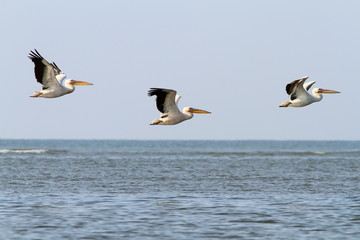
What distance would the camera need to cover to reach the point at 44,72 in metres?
17.7

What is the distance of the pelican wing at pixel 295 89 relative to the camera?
772 inches

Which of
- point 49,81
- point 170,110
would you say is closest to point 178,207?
point 170,110

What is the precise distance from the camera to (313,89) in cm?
2075

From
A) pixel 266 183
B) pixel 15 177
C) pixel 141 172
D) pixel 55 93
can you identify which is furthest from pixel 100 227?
pixel 141 172

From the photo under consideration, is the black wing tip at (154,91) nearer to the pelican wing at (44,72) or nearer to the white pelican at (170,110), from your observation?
the white pelican at (170,110)

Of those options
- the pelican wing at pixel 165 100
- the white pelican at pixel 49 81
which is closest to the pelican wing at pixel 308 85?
the pelican wing at pixel 165 100

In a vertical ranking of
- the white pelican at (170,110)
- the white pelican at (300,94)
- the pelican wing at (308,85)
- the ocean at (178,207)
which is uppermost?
the pelican wing at (308,85)

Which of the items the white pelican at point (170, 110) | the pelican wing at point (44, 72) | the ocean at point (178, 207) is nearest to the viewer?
the ocean at point (178, 207)

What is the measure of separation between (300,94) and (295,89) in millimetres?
286

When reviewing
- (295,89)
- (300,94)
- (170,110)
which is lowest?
(170,110)

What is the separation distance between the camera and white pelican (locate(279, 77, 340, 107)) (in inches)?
771

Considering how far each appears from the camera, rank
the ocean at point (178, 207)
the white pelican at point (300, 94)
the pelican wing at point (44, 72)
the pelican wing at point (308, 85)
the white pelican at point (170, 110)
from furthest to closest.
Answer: the pelican wing at point (308, 85)
the white pelican at point (300, 94)
the white pelican at point (170, 110)
the pelican wing at point (44, 72)
the ocean at point (178, 207)

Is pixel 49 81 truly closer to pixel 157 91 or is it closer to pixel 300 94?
pixel 157 91

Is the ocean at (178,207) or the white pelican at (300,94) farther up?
the white pelican at (300,94)
